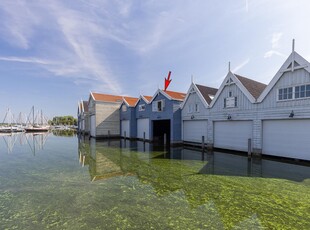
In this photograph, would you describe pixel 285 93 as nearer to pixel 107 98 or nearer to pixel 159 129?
pixel 159 129

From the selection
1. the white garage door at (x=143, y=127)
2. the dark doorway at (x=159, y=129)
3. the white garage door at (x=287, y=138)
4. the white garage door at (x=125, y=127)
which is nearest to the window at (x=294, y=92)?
the white garage door at (x=287, y=138)

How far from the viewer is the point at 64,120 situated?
289 ft

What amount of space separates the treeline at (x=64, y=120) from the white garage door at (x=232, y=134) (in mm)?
80958

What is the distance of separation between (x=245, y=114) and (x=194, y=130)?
221 inches

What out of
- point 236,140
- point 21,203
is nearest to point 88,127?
point 236,140

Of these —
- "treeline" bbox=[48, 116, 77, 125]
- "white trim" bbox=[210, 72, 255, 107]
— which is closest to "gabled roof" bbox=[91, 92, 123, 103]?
"white trim" bbox=[210, 72, 255, 107]

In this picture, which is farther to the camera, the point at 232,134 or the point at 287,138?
the point at 232,134

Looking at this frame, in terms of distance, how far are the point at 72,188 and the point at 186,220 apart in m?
4.47

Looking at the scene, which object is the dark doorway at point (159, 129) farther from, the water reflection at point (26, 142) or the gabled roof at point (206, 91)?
the water reflection at point (26, 142)

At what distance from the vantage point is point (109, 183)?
24.1 feet

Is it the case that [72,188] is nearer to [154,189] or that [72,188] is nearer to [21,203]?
Result: [21,203]

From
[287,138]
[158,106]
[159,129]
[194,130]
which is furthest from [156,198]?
[159,129]

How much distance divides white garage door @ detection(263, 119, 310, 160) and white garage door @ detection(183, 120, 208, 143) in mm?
5503

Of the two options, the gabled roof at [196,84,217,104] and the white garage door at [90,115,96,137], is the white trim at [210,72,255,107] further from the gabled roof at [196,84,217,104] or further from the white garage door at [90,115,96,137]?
the white garage door at [90,115,96,137]
